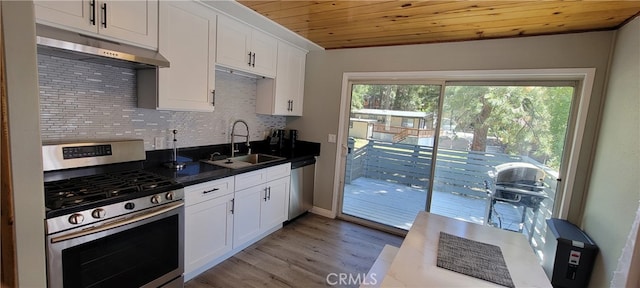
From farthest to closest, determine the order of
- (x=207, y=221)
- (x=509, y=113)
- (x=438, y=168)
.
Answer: (x=438, y=168)
(x=509, y=113)
(x=207, y=221)

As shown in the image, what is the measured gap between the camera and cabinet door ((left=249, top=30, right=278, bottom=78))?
2.85 m

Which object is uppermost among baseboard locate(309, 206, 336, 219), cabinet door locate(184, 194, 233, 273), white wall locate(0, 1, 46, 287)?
white wall locate(0, 1, 46, 287)

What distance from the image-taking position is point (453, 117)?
3.04 meters

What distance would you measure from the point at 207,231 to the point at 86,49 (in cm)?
148

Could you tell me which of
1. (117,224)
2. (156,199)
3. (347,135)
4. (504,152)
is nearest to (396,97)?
(347,135)

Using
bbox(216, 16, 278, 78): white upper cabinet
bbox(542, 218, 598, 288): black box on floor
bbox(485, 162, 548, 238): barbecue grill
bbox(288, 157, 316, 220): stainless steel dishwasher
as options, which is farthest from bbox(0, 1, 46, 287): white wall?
bbox(485, 162, 548, 238): barbecue grill

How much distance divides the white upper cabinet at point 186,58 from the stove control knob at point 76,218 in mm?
917

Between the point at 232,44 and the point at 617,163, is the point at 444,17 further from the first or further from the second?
the point at 232,44

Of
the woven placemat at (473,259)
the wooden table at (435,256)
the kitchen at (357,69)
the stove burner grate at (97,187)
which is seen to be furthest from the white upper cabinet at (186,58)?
the woven placemat at (473,259)

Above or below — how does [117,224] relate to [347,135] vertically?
below

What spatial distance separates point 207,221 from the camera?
224 cm

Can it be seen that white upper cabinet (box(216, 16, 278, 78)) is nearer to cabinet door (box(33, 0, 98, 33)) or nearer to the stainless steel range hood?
the stainless steel range hood

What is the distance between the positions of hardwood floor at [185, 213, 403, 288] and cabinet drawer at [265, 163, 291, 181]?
661 mm

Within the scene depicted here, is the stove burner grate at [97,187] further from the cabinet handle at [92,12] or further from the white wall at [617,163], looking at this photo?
the white wall at [617,163]
